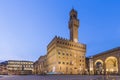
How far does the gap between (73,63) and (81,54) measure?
435 inches

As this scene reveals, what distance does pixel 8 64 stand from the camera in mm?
189250

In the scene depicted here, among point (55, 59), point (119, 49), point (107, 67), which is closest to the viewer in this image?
point (119, 49)

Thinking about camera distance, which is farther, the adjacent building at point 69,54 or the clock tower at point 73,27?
the clock tower at point 73,27

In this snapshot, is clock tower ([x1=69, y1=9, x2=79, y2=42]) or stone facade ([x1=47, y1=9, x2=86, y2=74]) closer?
stone facade ([x1=47, y1=9, x2=86, y2=74])

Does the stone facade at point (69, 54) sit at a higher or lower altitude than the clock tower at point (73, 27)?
lower

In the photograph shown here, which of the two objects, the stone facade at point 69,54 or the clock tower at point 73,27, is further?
the clock tower at point 73,27

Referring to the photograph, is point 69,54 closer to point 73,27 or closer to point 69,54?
point 69,54

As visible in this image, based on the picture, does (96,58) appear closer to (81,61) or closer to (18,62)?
(81,61)

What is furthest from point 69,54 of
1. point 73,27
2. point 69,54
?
point 73,27

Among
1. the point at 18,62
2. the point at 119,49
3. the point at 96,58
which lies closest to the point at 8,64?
the point at 18,62

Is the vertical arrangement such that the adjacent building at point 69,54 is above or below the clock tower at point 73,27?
below

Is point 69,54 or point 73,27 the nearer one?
point 69,54

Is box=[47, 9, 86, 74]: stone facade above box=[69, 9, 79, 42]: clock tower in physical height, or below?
below

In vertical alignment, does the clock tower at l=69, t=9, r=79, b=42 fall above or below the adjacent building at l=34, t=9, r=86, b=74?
above
